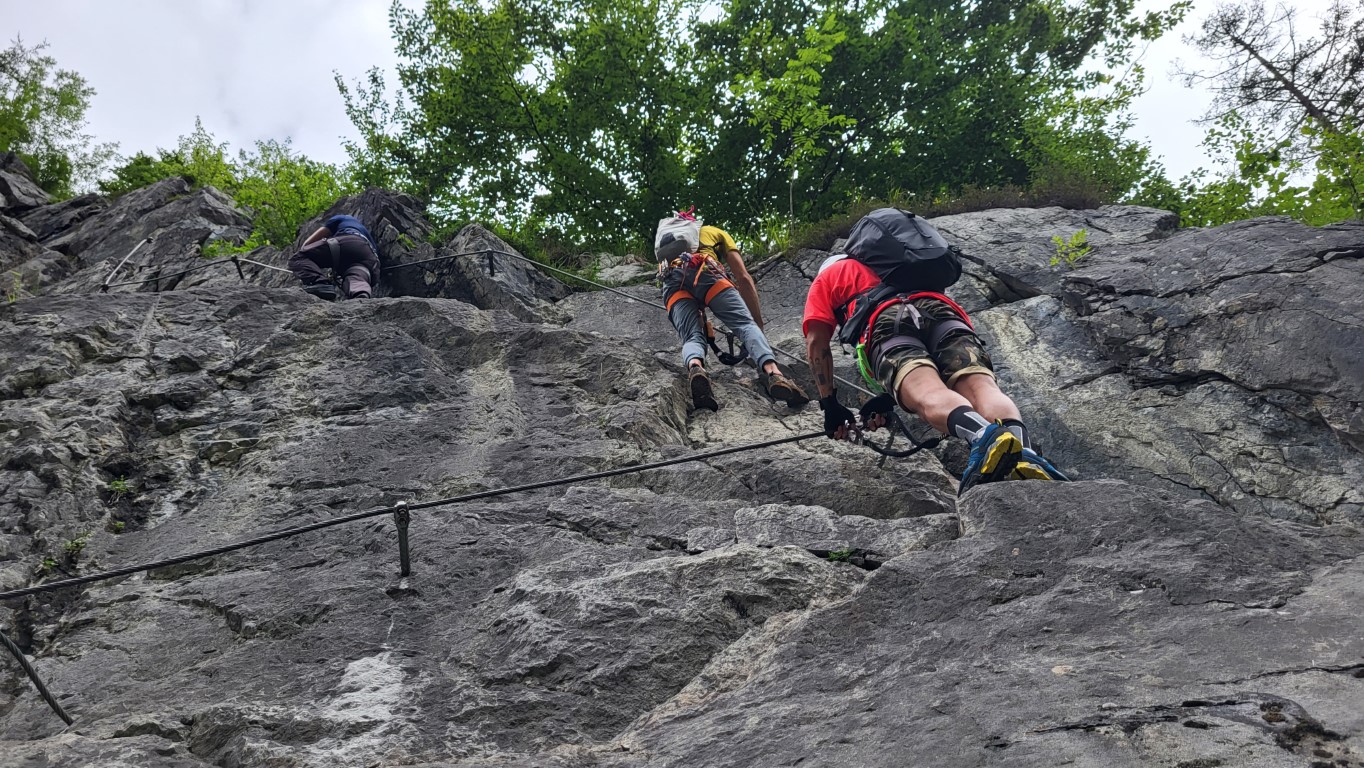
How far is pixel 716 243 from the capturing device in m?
8.09

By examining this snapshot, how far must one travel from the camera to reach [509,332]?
7.66 metres

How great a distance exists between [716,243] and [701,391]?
1603 mm

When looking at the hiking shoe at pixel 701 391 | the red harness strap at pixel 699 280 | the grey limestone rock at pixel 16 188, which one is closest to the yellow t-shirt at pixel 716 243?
the red harness strap at pixel 699 280

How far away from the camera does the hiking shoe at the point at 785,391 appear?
720 cm

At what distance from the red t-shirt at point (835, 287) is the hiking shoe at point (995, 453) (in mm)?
1313

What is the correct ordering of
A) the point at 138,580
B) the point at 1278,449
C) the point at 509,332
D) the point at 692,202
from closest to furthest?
the point at 138,580
the point at 1278,449
the point at 509,332
the point at 692,202

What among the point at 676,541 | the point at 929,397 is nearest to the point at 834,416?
the point at 929,397

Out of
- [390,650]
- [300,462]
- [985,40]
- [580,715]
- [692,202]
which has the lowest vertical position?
[580,715]

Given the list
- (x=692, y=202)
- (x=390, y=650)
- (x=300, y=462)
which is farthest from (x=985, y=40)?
(x=390, y=650)

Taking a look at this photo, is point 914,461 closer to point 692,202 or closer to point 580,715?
point 580,715

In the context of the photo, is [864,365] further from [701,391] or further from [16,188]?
[16,188]

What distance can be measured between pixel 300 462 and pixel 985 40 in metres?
11.2

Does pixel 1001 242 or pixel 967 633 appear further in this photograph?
pixel 1001 242

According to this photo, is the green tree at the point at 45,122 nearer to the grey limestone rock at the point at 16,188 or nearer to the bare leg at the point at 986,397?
the grey limestone rock at the point at 16,188
